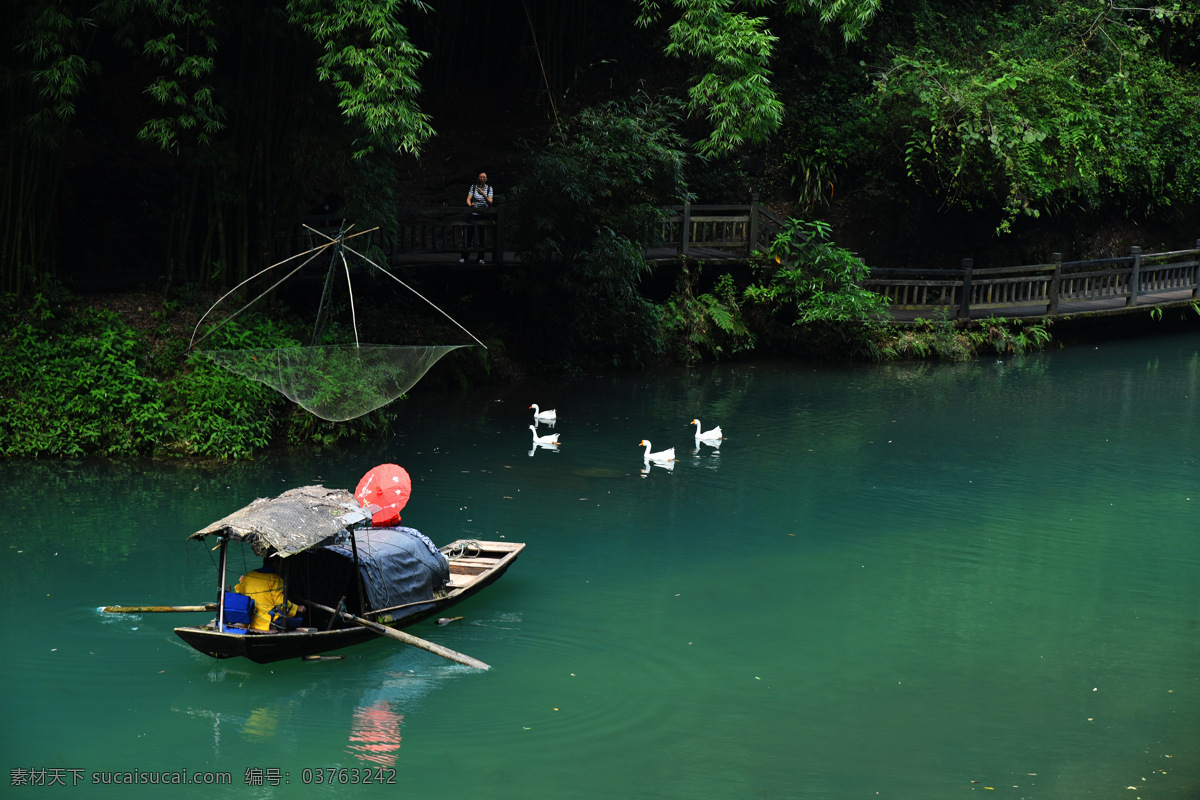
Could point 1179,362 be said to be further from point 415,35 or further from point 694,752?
point 694,752

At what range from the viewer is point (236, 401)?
13.5m

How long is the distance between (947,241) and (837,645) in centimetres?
1762

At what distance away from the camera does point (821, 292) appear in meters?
19.8

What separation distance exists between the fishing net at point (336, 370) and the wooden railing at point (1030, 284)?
1153 centimetres

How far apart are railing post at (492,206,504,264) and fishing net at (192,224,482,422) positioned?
6614 millimetres

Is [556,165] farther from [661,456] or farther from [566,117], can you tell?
[566,117]

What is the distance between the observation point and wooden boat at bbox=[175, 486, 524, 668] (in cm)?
768

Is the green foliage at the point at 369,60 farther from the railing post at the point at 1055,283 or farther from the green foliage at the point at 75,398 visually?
the railing post at the point at 1055,283

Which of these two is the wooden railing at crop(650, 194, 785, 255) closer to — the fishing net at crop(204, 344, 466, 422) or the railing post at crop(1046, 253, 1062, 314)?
the railing post at crop(1046, 253, 1062, 314)

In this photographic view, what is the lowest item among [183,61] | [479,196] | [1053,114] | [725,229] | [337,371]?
[337,371]

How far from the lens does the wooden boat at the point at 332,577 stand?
7676mm

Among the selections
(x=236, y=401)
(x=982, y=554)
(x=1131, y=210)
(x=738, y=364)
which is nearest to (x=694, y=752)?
(x=982, y=554)

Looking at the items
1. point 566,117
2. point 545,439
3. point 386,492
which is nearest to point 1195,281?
point 566,117

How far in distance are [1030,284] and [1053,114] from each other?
309 cm
